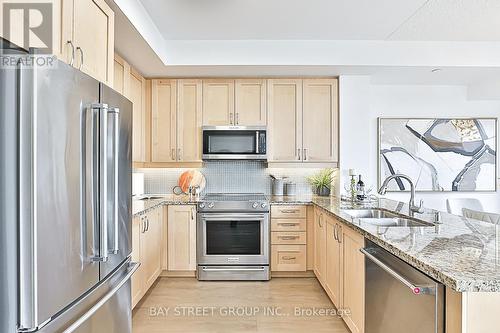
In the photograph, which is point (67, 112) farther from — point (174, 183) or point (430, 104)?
point (430, 104)

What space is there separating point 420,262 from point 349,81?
3190mm

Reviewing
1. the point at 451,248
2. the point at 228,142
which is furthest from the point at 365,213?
the point at 228,142

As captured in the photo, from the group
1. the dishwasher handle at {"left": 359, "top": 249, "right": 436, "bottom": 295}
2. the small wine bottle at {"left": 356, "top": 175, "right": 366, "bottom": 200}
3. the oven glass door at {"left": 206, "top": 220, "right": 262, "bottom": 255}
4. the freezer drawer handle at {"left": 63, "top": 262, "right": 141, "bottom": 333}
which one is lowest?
the oven glass door at {"left": 206, "top": 220, "right": 262, "bottom": 255}

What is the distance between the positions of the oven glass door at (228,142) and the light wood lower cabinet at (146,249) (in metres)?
0.96

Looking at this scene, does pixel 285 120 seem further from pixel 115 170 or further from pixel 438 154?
pixel 115 170

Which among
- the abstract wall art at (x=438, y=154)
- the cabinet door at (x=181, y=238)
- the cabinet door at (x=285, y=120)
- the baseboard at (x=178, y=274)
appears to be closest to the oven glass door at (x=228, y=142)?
the cabinet door at (x=285, y=120)

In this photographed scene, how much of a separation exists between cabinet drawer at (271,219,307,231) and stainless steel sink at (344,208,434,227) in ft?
3.11

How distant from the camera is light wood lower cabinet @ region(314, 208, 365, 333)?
2.32 metres

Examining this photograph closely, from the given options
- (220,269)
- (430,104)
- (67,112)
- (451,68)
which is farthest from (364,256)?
(430,104)

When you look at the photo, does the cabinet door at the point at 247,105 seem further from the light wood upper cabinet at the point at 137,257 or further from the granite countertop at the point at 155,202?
the light wood upper cabinet at the point at 137,257

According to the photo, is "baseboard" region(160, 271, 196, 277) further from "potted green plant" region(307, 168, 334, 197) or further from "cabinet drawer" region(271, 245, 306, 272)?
"potted green plant" region(307, 168, 334, 197)

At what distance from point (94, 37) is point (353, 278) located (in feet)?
7.22

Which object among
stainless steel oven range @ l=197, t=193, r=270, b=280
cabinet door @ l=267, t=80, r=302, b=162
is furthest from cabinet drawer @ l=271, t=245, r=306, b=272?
cabinet door @ l=267, t=80, r=302, b=162

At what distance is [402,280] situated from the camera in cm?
157
